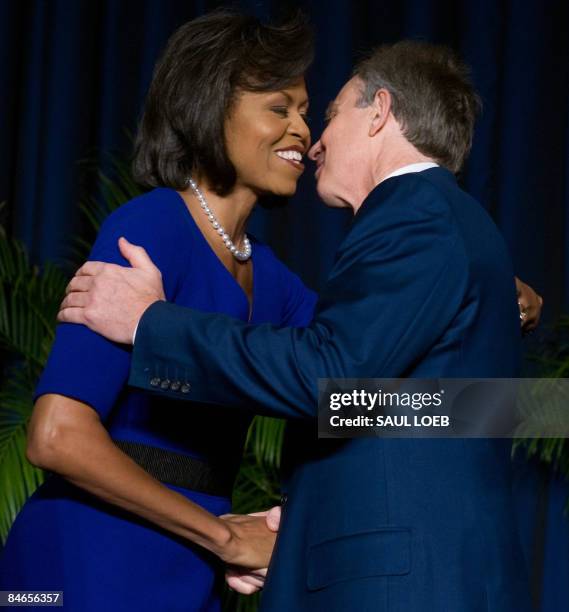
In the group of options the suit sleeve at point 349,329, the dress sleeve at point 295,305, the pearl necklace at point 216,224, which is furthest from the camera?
the dress sleeve at point 295,305

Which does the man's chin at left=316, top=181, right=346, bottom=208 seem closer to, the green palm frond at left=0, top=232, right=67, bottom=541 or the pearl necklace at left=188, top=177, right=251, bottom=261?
the pearl necklace at left=188, top=177, right=251, bottom=261

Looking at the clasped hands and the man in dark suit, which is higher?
the man in dark suit

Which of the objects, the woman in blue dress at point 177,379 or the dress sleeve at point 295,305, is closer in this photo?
the woman in blue dress at point 177,379

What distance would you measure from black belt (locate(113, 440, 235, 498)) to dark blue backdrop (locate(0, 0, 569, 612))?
71.5 inches

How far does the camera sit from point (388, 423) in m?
1.47

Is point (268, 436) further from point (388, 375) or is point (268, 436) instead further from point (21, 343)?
point (388, 375)

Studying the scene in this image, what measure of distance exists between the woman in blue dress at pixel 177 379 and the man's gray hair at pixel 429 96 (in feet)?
0.77

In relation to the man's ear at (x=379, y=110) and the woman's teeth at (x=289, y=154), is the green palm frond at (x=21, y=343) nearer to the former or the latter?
the woman's teeth at (x=289, y=154)

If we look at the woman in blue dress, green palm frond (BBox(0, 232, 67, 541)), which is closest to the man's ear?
the woman in blue dress

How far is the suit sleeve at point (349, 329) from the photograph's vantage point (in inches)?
54.8

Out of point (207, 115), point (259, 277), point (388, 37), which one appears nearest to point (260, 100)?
point (207, 115)

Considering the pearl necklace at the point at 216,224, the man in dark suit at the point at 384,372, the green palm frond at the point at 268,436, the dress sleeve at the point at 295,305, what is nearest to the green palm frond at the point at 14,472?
the green palm frond at the point at 268,436

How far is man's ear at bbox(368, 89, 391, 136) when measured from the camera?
1658 mm

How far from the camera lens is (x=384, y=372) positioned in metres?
1.41
